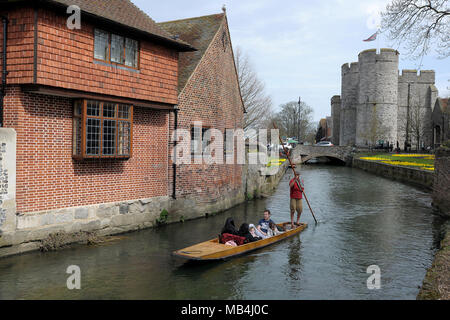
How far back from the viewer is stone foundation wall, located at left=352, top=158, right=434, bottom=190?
27531mm

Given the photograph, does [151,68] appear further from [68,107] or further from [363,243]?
[363,243]

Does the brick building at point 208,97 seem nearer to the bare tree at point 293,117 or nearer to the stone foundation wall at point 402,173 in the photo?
the stone foundation wall at point 402,173

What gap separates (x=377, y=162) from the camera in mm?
42219

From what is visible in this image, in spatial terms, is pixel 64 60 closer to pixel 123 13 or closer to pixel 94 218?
pixel 123 13

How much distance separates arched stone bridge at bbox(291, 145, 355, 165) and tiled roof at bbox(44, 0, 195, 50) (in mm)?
44594

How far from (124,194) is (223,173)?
20.8 ft

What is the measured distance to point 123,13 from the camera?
13242 millimetres

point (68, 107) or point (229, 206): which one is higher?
point (68, 107)

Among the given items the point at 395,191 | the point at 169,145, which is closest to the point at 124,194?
the point at 169,145

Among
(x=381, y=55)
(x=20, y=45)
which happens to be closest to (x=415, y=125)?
(x=381, y=55)

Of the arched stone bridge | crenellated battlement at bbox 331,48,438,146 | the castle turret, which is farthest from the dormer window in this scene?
the castle turret

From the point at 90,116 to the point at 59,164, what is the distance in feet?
5.46

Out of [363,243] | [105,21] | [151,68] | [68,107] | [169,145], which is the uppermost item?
[105,21]

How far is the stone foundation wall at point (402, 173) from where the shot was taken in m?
27.5
